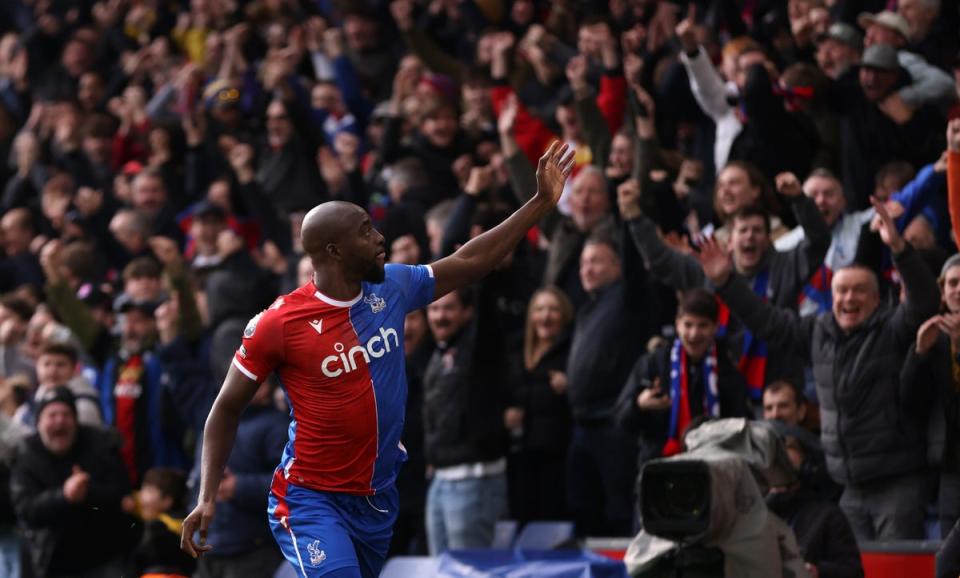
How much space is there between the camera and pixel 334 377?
7.64 m

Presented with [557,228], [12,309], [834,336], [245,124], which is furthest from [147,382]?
[834,336]

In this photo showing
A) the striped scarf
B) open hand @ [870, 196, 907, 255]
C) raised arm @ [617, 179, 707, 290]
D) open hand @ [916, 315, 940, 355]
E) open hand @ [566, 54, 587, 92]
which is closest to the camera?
open hand @ [916, 315, 940, 355]

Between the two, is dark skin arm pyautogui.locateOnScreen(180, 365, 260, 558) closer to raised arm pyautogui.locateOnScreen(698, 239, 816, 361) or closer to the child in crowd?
the child in crowd

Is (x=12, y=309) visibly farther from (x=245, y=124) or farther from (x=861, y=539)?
(x=861, y=539)

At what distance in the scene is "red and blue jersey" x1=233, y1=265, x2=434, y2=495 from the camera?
7629 mm

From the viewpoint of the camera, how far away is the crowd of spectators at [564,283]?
9648mm

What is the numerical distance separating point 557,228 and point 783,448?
3879mm

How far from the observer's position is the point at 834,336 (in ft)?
31.8

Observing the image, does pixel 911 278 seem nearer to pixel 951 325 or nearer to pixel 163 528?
pixel 951 325

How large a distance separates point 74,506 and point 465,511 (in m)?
2.74

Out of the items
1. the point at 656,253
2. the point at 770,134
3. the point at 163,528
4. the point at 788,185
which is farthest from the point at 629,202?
the point at 163,528

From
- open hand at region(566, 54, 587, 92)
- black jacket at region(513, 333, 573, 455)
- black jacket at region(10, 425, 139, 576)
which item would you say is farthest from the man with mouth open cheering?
black jacket at region(10, 425, 139, 576)

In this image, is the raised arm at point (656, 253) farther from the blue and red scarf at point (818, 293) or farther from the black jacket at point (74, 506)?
the black jacket at point (74, 506)

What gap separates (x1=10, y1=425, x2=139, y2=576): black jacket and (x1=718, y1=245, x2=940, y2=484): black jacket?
4.86 m
